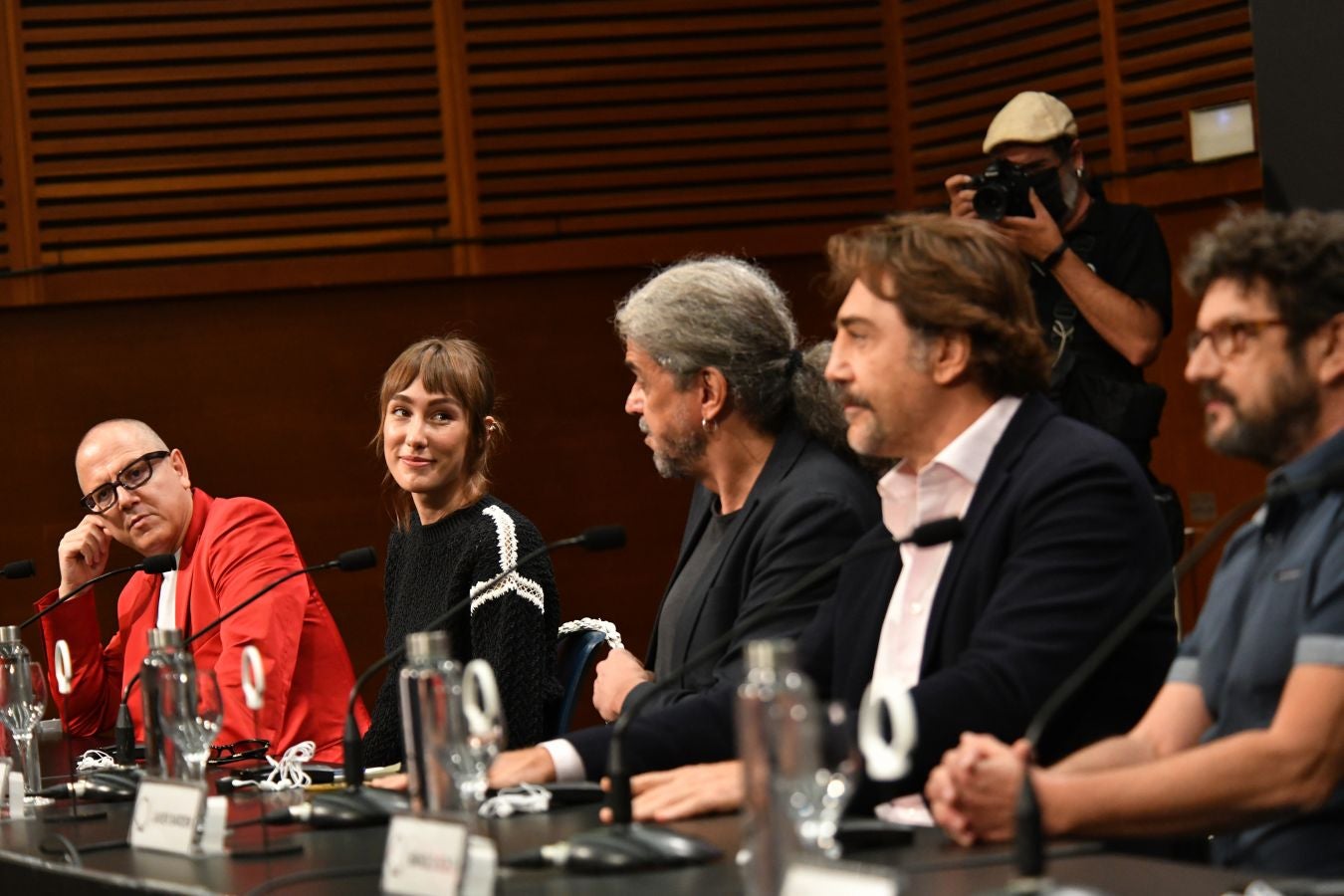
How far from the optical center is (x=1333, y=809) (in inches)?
78.3

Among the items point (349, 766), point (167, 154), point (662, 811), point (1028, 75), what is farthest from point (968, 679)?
point (167, 154)

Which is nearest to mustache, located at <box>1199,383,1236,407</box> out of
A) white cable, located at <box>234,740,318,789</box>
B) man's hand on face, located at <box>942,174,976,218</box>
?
white cable, located at <box>234,740,318,789</box>

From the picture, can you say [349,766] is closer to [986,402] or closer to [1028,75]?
[986,402]

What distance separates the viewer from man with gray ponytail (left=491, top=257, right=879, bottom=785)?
9.72ft

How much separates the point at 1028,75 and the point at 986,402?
3454 millimetres

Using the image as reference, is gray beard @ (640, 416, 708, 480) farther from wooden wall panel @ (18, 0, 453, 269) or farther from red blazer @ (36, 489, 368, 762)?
wooden wall panel @ (18, 0, 453, 269)

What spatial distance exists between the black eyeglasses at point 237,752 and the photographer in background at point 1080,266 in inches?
61.4

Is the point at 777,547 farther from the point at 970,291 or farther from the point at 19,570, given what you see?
the point at 19,570

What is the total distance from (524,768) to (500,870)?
0.68m

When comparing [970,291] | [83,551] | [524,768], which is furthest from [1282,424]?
[83,551]

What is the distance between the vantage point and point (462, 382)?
12.7 ft

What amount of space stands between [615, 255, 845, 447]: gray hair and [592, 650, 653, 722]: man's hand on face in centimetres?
47

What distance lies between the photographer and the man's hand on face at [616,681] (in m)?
3.20

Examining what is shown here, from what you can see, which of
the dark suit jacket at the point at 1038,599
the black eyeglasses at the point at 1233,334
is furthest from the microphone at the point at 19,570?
Answer: the black eyeglasses at the point at 1233,334
